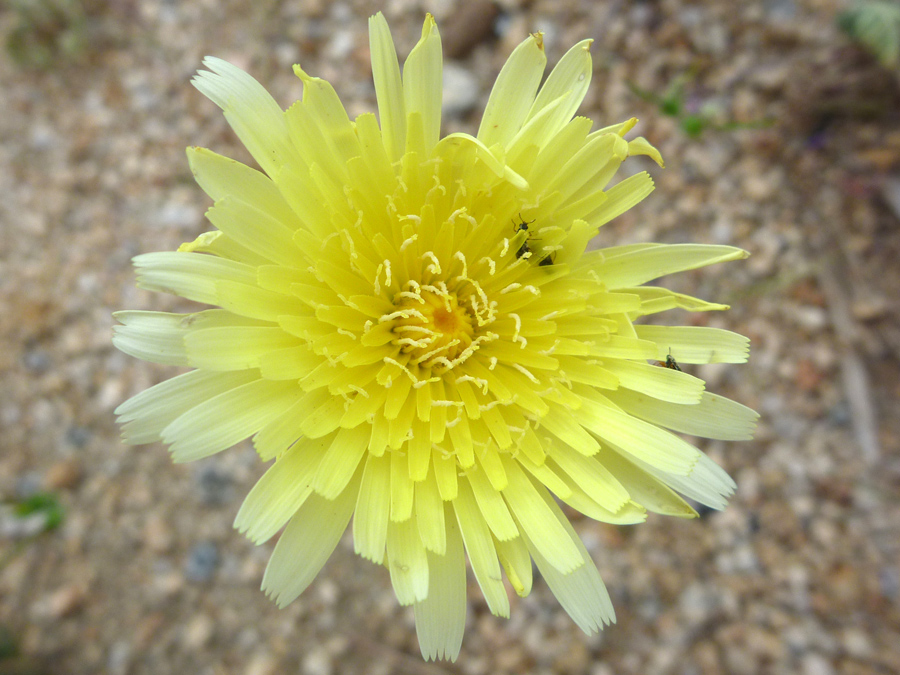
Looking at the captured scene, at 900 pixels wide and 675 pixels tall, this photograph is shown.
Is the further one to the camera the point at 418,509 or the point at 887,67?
the point at 887,67

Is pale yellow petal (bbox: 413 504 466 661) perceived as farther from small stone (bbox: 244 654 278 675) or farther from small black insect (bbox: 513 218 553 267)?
small stone (bbox: 244 654 278 675)

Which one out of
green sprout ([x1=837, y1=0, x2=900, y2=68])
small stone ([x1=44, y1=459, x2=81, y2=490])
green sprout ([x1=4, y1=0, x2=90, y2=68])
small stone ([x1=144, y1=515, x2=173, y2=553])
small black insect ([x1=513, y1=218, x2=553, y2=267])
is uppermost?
green sprout ([x1=4, y1=0, x2=90, y2=68])

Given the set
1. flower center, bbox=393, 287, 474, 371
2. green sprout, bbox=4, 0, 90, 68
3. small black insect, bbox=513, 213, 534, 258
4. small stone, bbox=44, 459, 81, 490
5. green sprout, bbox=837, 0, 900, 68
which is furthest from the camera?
green sprout, bbox=4, 0, 90, 68

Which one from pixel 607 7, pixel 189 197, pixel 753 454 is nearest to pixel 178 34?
pixel 189 197

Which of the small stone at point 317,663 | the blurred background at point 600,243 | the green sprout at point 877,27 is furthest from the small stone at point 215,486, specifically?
the green sprout at point 877,27

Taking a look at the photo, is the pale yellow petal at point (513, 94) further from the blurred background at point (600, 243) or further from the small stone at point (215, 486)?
the small stone at point (215, 486)

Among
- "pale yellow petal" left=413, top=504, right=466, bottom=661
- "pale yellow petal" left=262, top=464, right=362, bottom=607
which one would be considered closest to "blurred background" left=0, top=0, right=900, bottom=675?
"pale yellow petal" left=413, top=504, right=466, bottom=661

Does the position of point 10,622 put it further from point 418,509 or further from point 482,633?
point 418,509
